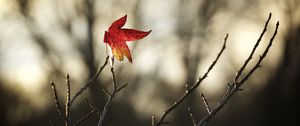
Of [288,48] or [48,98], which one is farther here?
[48,98]

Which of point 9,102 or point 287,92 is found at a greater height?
point 287,92

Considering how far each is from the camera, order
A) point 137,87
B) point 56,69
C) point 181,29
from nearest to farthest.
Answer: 1. point 56,69
2. point 181,29
3. point 137,87

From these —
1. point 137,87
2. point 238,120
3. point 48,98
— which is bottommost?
point 238,120

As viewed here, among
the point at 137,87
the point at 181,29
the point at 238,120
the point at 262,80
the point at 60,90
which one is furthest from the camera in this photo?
the point at 238,120

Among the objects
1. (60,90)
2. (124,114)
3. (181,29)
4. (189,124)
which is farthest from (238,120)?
(60,90)

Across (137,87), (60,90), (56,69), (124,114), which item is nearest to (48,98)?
(124,114)

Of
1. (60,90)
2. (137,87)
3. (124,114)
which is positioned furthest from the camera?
(124,114)

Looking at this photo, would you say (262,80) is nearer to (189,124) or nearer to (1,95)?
(189,124)

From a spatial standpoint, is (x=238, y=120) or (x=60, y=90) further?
(x=238, y=120)

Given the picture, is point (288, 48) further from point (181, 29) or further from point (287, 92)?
point (181, 29)
